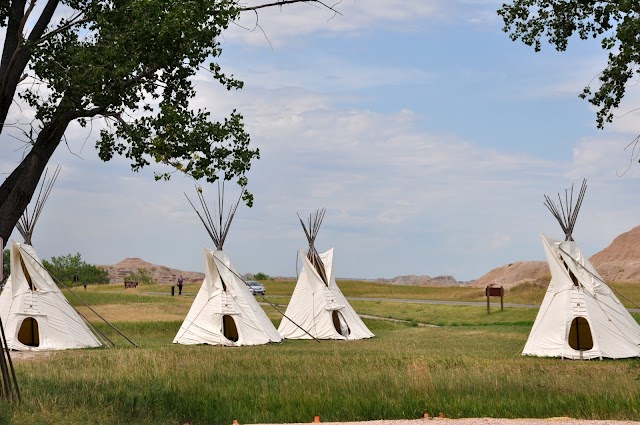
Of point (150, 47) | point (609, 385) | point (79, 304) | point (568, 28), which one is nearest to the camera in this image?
point (609, 385)

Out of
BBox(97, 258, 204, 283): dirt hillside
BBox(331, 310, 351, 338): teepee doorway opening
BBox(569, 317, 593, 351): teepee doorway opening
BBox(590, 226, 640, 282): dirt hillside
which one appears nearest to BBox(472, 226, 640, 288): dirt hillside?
BBox(590, 226, 640, 282): dirt hillside

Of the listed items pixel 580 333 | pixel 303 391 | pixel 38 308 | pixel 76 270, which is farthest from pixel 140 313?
pixel 76 270

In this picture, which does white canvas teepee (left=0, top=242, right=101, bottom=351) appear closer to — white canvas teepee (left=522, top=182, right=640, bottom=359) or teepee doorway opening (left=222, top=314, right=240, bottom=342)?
teepee doorway opening (left=222, top=314, right=240, bottom=342)

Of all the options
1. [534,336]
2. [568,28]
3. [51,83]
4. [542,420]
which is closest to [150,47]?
[51,83]

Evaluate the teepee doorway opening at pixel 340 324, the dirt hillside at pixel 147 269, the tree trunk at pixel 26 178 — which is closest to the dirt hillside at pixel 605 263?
the dirt hillside at pixel 147 269

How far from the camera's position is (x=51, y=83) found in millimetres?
16141

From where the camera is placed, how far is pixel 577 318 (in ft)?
77.2

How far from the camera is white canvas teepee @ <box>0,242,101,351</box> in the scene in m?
25.3

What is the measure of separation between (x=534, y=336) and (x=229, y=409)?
13.2 meters

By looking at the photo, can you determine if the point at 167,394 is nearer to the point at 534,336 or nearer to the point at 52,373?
the point at 52,373

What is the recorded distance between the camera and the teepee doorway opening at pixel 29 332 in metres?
26.9

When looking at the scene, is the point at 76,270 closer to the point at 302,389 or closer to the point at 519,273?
the point at 519,273

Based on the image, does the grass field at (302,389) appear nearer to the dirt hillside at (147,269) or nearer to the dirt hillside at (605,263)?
the dirt hillside at (605,263)

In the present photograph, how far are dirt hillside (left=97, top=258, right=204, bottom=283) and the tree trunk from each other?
12775 centimetres
